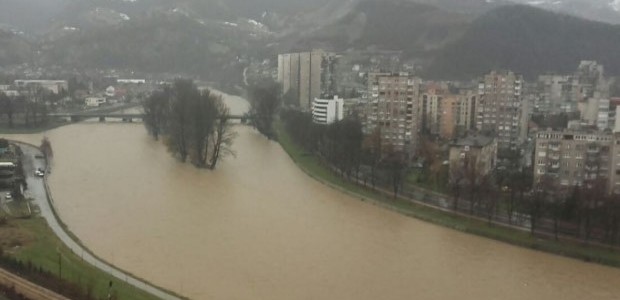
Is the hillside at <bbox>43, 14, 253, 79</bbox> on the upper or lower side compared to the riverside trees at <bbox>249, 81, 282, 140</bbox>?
upper

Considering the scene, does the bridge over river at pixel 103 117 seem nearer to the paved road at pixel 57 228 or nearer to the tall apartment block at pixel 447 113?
the tall apartment block at pixel 447 113

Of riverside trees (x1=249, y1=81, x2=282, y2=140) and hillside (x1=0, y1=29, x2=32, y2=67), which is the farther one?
hillside (x1=0, y1=29, x2=32, y2=67)

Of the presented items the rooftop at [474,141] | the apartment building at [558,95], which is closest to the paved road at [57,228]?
the rooftop at [474,141]

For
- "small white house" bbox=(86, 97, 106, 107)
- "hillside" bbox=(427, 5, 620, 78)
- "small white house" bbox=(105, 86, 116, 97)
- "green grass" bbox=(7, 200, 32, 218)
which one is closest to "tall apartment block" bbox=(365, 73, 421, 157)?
"green grass" bbox=(7, 200, 32, 218)

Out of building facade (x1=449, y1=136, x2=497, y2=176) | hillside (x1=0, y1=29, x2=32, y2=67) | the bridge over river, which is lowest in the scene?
the bridge over river

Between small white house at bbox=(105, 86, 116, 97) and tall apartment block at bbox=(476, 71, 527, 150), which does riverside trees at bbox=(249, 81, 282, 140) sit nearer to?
tall apartment block at bbox=(476, 71, 527, 150)

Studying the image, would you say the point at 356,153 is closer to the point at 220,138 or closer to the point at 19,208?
the point at 220,138

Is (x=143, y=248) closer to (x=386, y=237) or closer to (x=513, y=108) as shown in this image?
(x=386, y=237)
